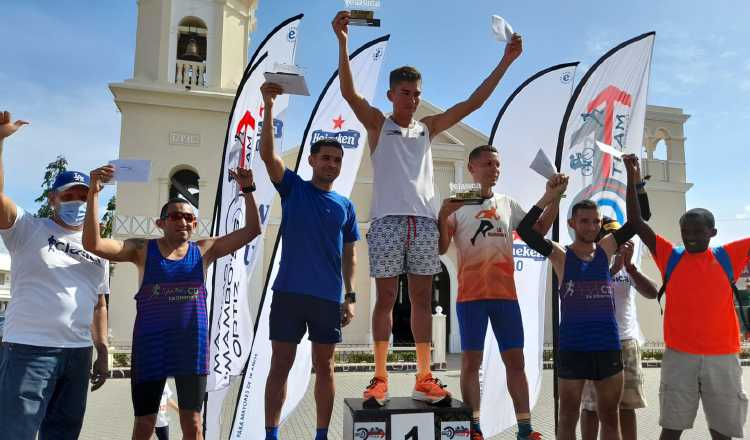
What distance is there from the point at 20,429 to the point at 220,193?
9.04 feet

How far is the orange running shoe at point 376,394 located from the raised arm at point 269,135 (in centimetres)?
153

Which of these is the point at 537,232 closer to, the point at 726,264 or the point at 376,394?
the point at 726,264

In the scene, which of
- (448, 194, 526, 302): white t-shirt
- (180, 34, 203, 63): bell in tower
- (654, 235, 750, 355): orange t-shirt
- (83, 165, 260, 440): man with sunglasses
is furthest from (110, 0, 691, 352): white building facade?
(654, 235, 750, 355): orange t-shirt

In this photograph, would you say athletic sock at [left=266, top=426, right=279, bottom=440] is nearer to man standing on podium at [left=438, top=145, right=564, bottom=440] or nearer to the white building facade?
man standing on podium at [left=438, top=145, right=564, bottom=440]

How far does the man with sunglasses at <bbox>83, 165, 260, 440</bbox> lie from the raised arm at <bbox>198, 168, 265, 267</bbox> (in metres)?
0.20

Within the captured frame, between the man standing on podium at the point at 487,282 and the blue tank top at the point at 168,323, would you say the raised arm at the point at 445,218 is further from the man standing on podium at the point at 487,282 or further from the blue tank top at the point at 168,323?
the blue tank top at the point at 168,323

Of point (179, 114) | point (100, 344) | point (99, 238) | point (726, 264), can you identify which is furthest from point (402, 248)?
point (179, 114)

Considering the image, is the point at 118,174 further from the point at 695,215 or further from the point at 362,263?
the point at 362,263

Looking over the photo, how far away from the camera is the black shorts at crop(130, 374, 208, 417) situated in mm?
3338

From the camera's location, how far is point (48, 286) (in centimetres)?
344

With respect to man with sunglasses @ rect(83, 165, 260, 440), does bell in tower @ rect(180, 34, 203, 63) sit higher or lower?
higher

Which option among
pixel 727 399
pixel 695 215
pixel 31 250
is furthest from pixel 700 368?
pixel 31 250

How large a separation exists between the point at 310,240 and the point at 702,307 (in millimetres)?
2908

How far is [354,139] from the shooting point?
685 cm
